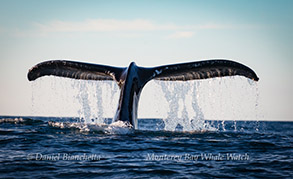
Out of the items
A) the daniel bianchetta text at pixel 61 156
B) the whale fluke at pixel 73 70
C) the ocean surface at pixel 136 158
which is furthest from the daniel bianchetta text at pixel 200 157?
the whale fluke at pixel 73 70

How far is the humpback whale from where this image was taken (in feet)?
32.7

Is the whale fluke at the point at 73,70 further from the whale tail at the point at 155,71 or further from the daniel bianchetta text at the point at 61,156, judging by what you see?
the daniel bianchetta text at the point at 61,156

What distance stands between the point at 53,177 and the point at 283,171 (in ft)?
12.7

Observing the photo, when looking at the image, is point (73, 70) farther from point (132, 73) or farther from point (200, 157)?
point (200, 157)

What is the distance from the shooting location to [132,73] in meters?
10.6

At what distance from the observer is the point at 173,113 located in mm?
Result: 13016

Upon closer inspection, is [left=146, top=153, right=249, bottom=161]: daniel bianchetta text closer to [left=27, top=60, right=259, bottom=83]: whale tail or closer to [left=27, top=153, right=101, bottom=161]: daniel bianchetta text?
[left=27, top=153, right=101, bottom=161]: daniel bianchetta text

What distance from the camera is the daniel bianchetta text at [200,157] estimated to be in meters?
6.92

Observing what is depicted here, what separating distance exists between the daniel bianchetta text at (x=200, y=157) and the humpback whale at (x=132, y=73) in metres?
2.73

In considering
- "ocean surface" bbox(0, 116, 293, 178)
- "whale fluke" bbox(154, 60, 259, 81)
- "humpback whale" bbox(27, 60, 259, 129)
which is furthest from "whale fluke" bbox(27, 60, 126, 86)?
"ocean surface" bbox(0, 116, 293, 178)

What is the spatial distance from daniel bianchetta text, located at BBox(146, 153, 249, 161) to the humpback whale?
2733mm

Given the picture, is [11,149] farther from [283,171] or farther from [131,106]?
[283,171]

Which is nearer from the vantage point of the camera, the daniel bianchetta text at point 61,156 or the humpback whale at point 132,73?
the daniel bianchetta text at point 61,156

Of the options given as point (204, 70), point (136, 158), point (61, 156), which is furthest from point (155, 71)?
point (61, 156)
